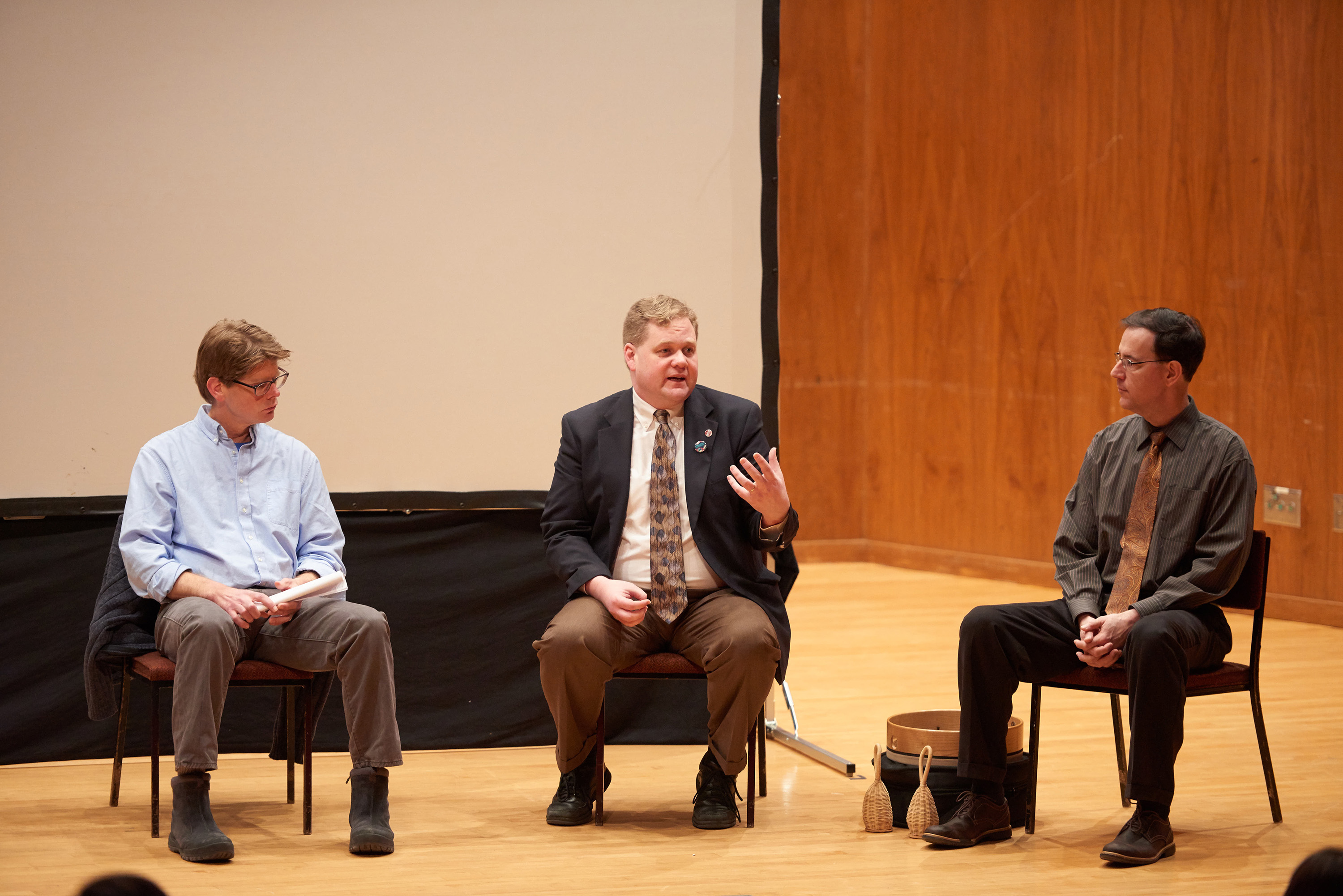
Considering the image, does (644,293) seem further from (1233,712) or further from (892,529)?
(892,529)

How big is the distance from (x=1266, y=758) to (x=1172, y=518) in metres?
0.60

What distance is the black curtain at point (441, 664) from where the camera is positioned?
3850mm

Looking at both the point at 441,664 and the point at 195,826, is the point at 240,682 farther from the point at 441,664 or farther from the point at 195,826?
the point at 441,664

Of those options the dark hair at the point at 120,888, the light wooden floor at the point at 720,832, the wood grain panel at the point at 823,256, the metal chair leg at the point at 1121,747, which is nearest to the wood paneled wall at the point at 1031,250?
the wood grain panel at the point at 823,256

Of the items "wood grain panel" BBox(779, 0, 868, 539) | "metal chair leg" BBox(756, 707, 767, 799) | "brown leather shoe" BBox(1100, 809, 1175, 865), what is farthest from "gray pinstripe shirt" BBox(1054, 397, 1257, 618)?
"wood grain panel" BBox(779, 0, 868, 539)

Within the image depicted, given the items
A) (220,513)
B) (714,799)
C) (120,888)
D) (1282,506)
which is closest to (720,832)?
(714,799)

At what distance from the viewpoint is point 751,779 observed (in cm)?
327

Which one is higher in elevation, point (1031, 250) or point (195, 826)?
point (1031, 250)

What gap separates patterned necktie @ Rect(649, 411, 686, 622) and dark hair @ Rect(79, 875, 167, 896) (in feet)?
7.60

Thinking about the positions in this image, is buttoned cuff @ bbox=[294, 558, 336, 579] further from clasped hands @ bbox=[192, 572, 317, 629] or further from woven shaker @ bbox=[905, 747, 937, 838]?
woven shaker @ bbox=[905, 747, 937, 838]

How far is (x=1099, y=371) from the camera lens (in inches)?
247

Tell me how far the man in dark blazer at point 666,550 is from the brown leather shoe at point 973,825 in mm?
487

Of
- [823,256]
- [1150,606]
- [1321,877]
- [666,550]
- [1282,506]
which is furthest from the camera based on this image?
[823,256]

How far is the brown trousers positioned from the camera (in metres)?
3.23
